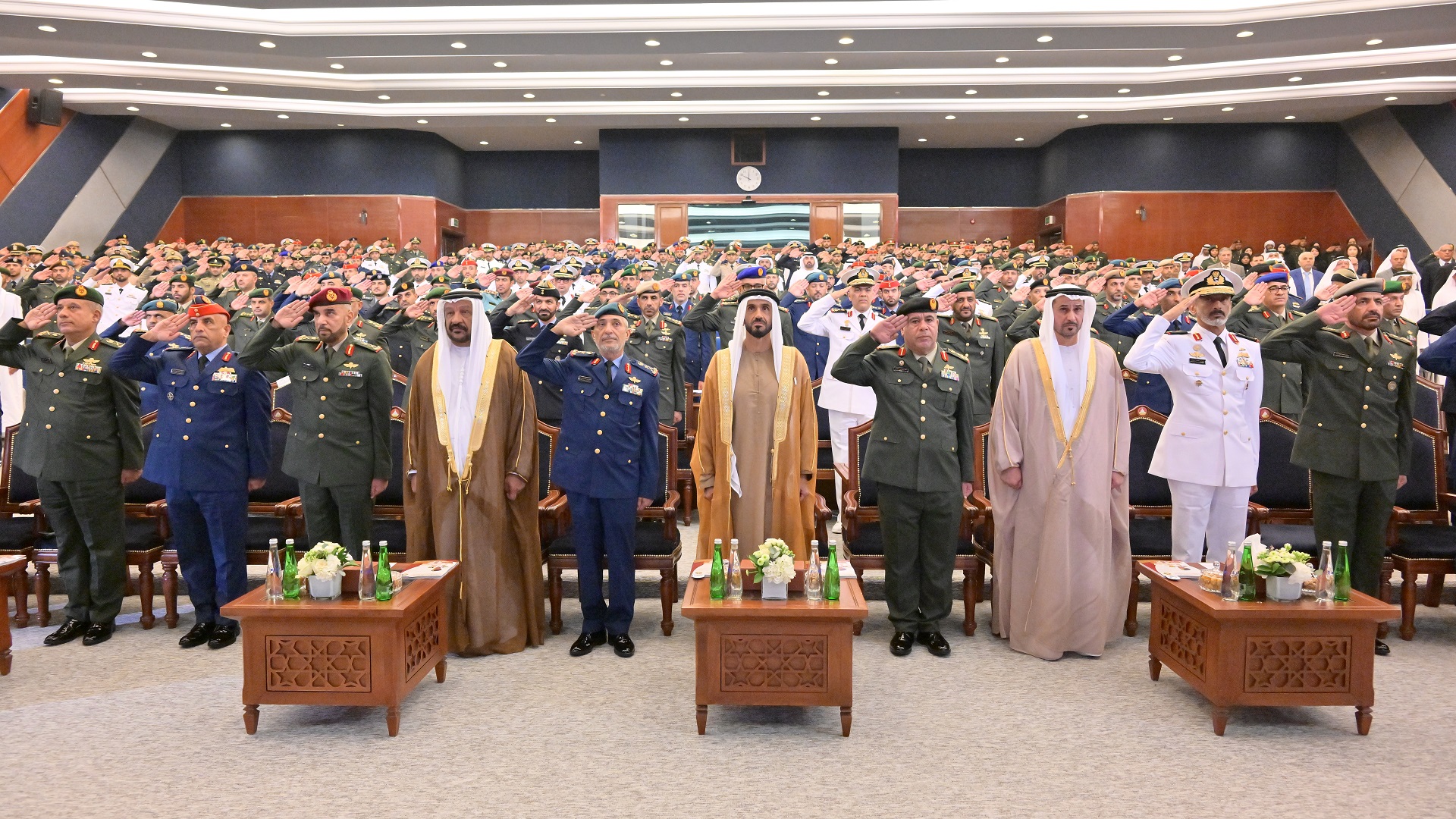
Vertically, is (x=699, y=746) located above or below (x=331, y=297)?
below

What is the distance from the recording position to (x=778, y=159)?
20.2m

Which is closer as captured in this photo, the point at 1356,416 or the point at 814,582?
the point at 814,582

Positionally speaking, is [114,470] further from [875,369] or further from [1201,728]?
[1201,728]

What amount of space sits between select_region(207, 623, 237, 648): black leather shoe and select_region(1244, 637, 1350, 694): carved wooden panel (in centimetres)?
433

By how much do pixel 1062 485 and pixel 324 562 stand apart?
311 centimetres

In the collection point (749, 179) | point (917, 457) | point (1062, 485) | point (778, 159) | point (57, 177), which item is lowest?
point (1062, 485)

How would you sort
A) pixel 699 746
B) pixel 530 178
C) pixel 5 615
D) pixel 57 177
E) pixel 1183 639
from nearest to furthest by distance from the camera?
1. pixel 699 746
2. pixel 1183 639
3. pixel 5 615
4. pixel 57 177
5. pixel 530 178

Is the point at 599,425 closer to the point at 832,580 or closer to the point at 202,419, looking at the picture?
the point at 832,580

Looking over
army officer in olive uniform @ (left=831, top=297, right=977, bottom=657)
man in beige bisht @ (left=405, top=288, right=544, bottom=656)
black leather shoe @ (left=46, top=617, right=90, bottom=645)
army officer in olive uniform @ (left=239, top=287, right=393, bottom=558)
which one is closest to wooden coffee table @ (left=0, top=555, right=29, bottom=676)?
black leather shoe @ (left=46, top=617, right=90, bottom=645)

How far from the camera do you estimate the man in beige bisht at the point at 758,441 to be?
14.6 feet

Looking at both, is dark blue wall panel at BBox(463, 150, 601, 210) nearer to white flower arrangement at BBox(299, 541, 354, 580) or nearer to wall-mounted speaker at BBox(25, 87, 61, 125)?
wall-mounted speaker at BBox(25, 87, 61, 125)

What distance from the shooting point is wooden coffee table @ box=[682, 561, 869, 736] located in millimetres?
3352

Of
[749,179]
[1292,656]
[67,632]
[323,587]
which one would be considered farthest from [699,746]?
[749,179]

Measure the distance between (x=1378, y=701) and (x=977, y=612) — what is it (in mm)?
1724
